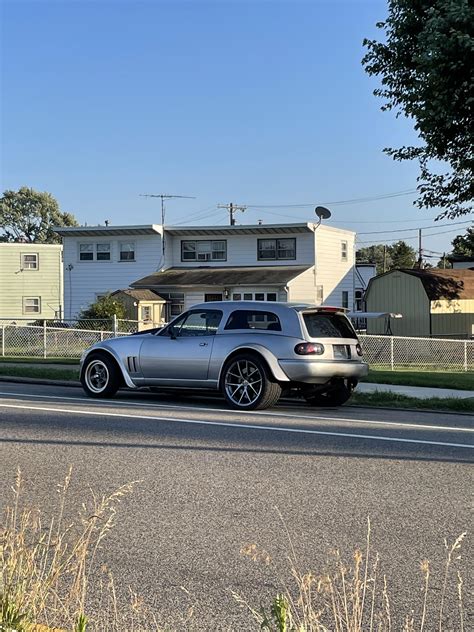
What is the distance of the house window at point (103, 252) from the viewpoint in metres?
42.1

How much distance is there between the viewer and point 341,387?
12773mm

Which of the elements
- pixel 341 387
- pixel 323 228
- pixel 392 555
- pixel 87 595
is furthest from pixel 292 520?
pixel 323 228

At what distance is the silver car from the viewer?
39.0ft

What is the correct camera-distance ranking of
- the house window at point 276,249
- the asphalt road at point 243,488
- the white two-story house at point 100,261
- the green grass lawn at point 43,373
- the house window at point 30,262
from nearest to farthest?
the asphalt road at point 243,488
the green grass lawn at point 43,373
the house window at point 276,249
the white two-story house at point 100,261
the house window at point 30,262

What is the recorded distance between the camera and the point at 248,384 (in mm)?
12023

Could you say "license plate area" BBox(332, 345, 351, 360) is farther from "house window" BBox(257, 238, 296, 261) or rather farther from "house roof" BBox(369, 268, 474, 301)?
"house window" BBox(257, 238, 296, 261)

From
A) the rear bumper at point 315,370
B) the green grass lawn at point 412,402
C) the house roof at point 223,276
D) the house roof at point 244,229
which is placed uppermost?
the house roof at point 244,229

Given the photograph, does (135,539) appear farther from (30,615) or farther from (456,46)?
(456,46)

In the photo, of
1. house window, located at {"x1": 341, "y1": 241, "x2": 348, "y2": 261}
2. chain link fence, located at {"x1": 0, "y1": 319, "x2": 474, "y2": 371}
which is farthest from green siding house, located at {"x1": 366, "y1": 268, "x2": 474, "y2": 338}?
house window, located at {"x1": 341, "y1": 241, "x2": 348, "y2": 261}

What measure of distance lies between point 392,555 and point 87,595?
1911 mm

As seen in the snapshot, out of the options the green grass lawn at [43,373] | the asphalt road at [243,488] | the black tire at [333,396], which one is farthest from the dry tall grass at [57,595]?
the green grass lawn at [43,373]

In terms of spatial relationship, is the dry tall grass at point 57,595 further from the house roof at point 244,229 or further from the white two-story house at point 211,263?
the house roof at point 244,229

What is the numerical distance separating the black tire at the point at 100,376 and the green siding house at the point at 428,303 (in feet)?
63.8

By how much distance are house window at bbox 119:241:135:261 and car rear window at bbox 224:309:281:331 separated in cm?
2984
